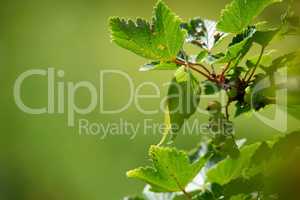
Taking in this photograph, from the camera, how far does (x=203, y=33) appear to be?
0.51 meters

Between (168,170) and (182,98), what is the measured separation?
0.06 metres

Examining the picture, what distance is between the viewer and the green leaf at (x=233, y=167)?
0.47 metres

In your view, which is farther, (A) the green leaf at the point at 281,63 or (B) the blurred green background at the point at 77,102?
(B) the blurred green background at the point at 77,102

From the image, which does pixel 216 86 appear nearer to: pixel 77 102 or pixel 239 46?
pixel 239 46

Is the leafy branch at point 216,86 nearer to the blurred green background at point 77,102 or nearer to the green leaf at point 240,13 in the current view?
the green leaf at point 240,13

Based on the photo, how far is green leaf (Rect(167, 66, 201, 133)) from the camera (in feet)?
1.51

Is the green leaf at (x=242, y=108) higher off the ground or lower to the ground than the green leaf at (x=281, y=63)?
lower

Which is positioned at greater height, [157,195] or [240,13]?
[240,13]

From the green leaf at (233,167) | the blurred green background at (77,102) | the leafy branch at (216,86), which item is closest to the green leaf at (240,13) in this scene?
the leafy branch at (216,86)

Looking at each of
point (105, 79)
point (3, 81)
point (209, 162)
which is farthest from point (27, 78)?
point (209, 162)

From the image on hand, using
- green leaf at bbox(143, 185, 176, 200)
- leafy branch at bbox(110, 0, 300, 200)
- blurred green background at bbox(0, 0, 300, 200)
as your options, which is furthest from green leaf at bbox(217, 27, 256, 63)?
blurred green background at bbox(0, 0, 300, 200)

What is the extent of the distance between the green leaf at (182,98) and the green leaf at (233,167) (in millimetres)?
53

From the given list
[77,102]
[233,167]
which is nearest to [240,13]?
[233,167]

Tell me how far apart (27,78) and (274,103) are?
243 cm
